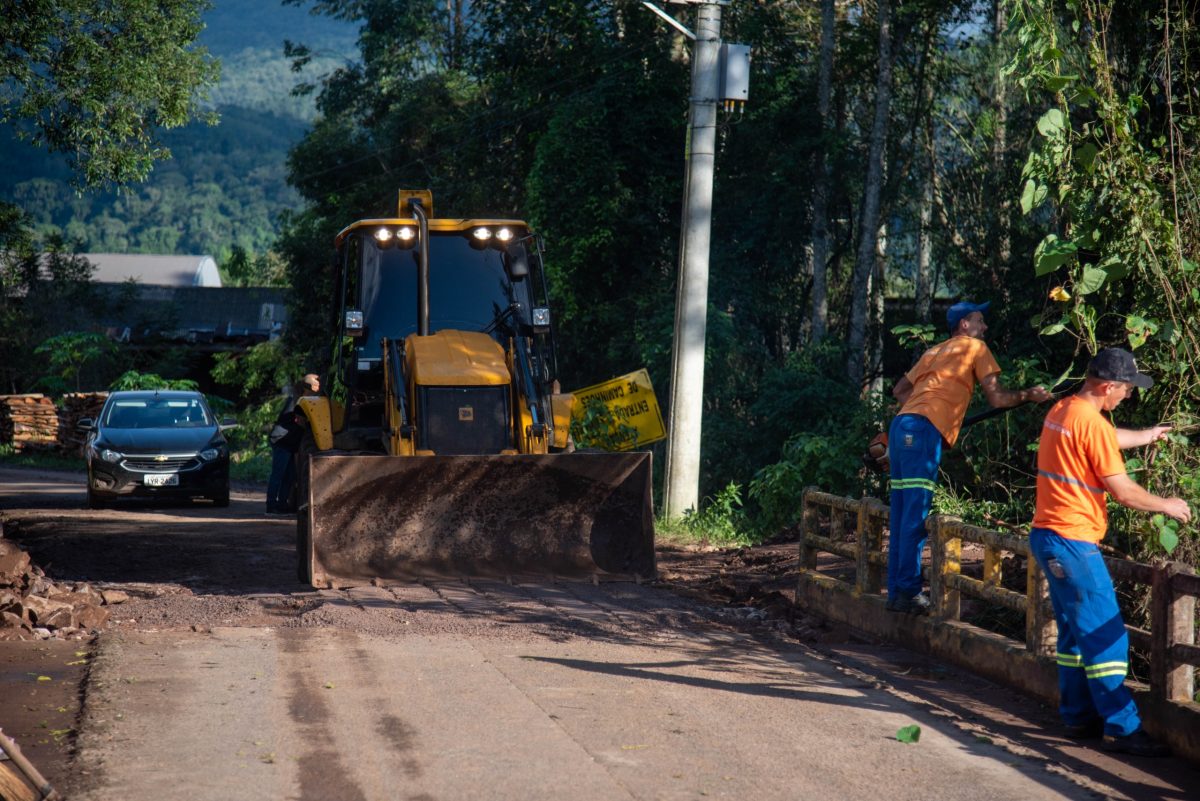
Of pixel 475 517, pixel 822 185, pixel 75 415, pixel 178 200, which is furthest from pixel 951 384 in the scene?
pixel 178 200

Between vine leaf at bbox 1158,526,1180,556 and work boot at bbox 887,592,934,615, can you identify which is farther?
work boot at bbox 887,592,934,615

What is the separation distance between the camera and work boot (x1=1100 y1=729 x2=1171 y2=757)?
6.47 m

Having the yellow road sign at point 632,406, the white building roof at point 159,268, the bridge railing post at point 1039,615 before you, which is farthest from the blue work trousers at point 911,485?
the white building roof at point 159,268

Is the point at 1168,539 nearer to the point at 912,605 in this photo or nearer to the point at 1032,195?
the point at 912,605

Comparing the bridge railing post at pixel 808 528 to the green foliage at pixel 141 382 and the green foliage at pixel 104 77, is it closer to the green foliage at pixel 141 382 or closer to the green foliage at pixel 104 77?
the green foliage at pixel 104 77

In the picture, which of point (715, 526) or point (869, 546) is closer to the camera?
point (869, 546)

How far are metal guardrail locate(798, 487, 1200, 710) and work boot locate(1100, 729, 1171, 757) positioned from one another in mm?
251

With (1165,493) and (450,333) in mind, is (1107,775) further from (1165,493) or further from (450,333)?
(450,333)

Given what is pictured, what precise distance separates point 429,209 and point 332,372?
1839mm

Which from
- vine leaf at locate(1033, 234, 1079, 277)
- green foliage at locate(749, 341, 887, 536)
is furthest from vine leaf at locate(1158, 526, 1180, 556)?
green foliage at locate(749, 341, 887, 536)

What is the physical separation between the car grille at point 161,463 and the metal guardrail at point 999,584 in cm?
1037

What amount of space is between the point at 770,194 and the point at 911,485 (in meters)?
16.6

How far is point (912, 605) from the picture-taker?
903 centimetres

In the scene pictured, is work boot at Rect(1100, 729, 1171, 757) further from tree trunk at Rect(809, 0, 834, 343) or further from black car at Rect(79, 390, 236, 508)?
tree trunk at Rect(809, 0, 834, 343)
